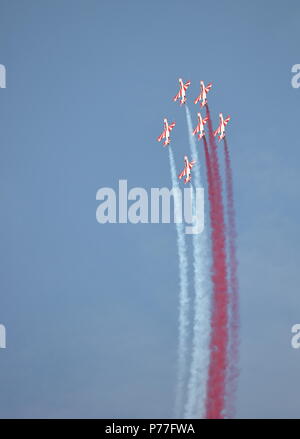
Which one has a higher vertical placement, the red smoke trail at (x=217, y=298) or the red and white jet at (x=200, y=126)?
the red and white jet at (x=200, y=126)

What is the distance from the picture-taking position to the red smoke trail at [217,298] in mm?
61953

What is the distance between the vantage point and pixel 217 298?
63750 mm

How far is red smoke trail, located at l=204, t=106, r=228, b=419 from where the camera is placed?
6195 cm

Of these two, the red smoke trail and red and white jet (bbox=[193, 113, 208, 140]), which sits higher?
red and white jet (bbox=[193, 113, 208, 140])

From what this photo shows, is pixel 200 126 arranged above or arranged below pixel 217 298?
above
